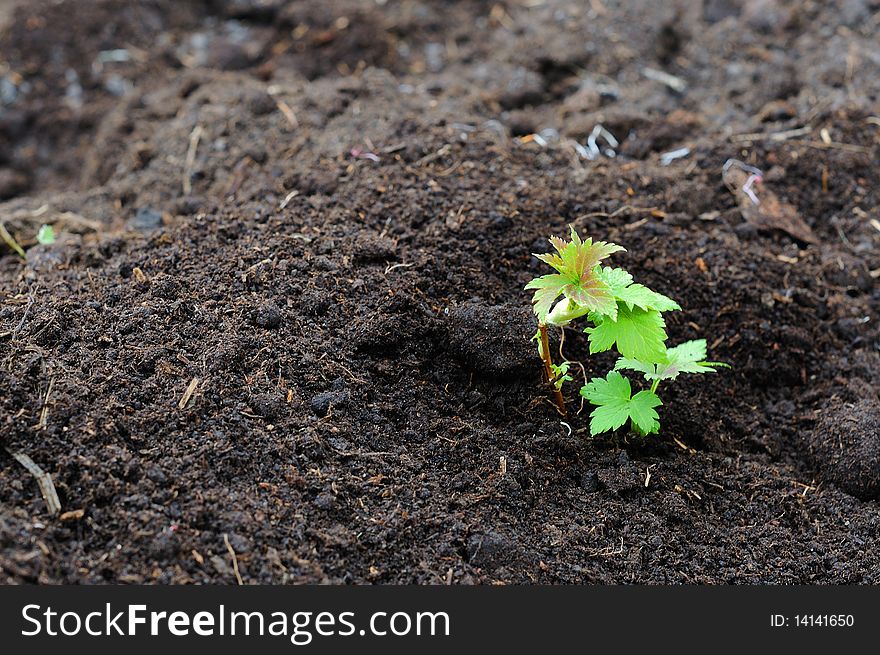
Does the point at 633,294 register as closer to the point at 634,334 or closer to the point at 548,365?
the point at 634,334

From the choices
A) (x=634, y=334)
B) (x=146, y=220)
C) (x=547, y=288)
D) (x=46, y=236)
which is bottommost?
(x=634, y=334)

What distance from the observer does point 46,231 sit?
3379 mm

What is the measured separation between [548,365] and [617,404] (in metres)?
0.23

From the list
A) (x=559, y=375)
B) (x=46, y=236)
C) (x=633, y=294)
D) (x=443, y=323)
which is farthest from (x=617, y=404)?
(x=46, y=236)

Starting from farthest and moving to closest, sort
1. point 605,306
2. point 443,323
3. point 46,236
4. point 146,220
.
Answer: point 146,220 < point 46,236 < point 443,323 < point 605,306

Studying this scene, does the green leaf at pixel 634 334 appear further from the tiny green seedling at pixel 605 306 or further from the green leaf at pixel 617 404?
the green leaf at pixel 617 404

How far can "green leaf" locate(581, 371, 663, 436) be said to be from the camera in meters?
2.58

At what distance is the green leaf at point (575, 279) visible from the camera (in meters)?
2.40

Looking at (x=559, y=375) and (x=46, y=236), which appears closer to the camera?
(x=559, y=375)

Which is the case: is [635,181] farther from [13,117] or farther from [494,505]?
[13,117]

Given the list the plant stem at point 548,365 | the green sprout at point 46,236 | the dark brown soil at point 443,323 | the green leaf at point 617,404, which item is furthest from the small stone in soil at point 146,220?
the green leaf at point 617,404

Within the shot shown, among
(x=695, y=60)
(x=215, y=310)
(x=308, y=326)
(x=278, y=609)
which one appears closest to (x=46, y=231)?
(x=215, y=310)

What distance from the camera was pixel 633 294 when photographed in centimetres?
243

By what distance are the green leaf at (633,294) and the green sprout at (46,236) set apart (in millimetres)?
2063
